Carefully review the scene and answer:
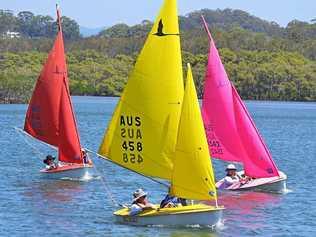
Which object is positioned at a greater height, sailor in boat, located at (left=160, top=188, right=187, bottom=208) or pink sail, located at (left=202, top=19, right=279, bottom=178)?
pink sail, located at (left=202, top=19, right=279, bottom=178)

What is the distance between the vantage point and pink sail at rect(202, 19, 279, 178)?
4172cm

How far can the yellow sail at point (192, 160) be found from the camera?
99.6 ft

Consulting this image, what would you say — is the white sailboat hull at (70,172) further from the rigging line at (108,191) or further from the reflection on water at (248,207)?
the reflection on water at (248,207)

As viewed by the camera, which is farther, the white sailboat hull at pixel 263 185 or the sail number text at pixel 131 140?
the white sailboat hull at pixel 263 185

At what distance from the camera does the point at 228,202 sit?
38.4 m

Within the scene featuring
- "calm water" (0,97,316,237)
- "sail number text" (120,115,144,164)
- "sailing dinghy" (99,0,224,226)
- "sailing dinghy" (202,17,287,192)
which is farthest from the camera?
"sailing dinghy" (202,17,287,192)

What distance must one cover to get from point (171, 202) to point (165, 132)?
2020mm

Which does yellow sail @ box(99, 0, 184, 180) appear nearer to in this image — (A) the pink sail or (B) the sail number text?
(B) the sail number text

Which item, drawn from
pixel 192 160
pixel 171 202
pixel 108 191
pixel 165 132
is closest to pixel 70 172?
pixel 108 191

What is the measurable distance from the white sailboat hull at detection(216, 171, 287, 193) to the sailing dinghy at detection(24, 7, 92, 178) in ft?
21.0

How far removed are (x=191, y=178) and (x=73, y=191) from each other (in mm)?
10666

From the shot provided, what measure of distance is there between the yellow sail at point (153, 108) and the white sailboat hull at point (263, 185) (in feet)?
32.5

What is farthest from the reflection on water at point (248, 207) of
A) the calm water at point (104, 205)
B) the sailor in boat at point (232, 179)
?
the sailor in boat at point (232, 179)

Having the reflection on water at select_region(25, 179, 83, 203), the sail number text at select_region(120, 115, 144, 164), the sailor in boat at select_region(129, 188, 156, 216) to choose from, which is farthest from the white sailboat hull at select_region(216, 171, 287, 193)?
the sailor in boat at select_region(129, 188, 156, 216)
